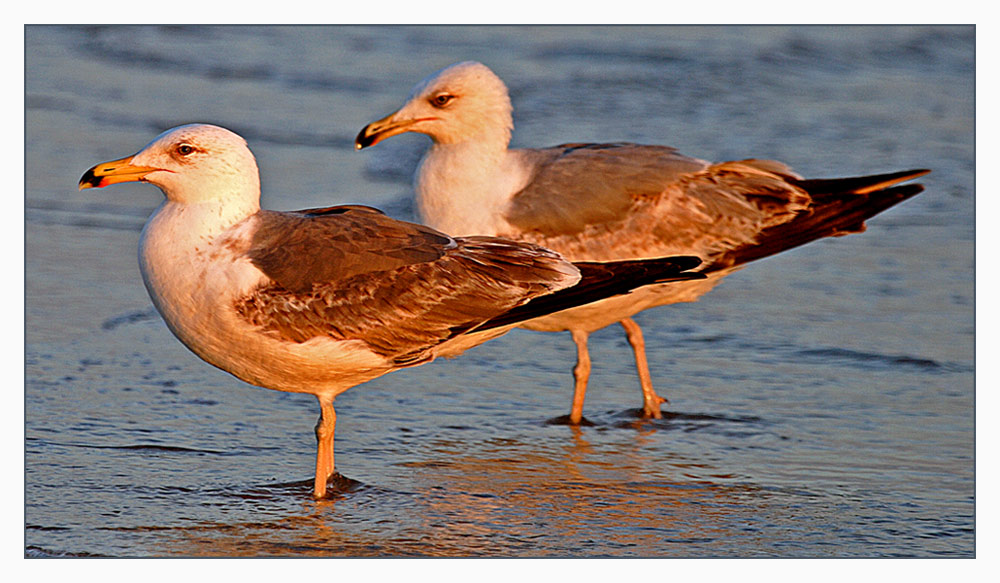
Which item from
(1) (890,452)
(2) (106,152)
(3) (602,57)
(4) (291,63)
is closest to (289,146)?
(2) (106,152)

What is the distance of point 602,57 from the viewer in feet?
46.2

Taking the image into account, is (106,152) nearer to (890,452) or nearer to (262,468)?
(262,468)

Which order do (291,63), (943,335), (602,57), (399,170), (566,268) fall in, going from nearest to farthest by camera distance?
(566,268)
(943,335)
(399,170)
(291,63)
(602,57)

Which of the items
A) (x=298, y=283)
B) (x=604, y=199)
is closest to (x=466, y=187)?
(x=604, y=199)

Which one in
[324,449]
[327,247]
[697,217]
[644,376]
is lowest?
[324,449]

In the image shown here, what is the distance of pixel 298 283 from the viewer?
528cm

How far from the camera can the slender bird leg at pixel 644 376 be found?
6.62 m

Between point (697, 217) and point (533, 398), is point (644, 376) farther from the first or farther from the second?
point (697, 217)

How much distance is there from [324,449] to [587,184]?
2.07 metres

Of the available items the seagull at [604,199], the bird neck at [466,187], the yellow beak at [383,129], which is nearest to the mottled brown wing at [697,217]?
the seagull at [604,199]

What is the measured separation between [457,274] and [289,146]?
5.53m

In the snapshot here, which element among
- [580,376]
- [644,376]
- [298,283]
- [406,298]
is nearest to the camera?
[298,283]

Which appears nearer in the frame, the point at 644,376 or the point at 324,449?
the point at 324,449

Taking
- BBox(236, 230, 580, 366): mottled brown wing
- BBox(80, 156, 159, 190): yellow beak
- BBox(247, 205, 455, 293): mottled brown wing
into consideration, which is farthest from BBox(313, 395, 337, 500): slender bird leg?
BBox(80, 156, 159, 190): yellow beak
